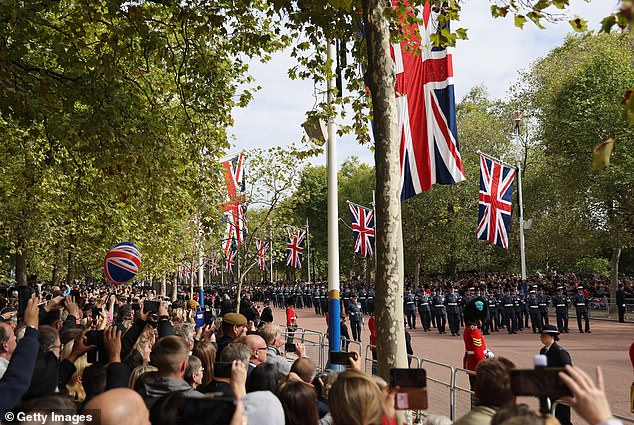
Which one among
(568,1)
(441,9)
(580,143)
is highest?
(580,143)

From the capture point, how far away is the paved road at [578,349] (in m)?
13.0

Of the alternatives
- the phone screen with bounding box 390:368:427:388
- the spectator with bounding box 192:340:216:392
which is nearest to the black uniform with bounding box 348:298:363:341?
the spectator with bounding box 192:340:216:392

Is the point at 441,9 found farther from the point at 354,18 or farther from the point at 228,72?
A: the point at 228,72

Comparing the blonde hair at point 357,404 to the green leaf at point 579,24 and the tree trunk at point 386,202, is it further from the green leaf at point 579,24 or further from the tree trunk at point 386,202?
the green leaf at point 579,24

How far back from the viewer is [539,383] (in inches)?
103

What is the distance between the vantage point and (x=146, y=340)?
7.02m

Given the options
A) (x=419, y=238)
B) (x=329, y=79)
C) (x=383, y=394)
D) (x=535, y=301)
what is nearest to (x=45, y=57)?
(x=329, y=79)

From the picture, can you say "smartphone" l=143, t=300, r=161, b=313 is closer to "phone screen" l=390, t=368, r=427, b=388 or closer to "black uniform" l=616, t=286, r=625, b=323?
"phone screen" l=390, t=368, r=427, b=388

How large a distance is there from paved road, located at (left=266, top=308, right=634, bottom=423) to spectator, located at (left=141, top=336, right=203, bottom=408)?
519 cm

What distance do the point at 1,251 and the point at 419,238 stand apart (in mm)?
30141

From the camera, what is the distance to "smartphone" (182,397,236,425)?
2477 millimetres

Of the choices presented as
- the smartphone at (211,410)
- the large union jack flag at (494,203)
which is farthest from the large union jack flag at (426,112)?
the large union jack flag at (494,203)

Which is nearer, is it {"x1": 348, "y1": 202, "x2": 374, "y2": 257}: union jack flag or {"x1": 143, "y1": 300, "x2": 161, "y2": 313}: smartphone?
{"x1": 143, "y1": 300, "x2": 161, "y2": 313}: smartphone

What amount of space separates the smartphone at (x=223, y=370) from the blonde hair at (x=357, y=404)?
3.85 ft
